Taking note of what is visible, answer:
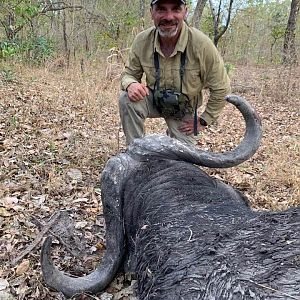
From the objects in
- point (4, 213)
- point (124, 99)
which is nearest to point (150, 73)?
point (124, 99)

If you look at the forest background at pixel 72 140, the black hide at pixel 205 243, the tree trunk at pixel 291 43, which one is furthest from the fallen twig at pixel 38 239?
the tree trunk at pixel 291 43

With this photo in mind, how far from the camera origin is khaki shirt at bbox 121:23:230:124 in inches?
178

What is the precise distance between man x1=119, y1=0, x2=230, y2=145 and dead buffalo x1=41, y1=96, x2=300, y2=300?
61.0 inches

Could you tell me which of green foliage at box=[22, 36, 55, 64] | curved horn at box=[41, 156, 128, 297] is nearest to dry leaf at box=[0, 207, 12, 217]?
curved horn at box=[41, 156, 128, 297]

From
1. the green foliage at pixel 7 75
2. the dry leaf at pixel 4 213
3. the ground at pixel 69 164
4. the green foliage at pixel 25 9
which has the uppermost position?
the green foliage at pixel 25 9

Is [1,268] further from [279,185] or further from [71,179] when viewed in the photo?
[279,185]

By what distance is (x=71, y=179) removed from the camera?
493cm

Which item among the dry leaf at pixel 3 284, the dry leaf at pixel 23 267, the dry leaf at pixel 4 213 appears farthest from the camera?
the dry leaf at pixel 4 213

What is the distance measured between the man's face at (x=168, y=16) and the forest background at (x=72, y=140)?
166cm

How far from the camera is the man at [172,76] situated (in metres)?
4.46

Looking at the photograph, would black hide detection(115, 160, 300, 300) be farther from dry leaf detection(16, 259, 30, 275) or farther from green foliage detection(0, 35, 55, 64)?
green foliage detection(0, 35, 55, 64)

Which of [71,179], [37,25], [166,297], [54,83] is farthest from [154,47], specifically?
[37,25]

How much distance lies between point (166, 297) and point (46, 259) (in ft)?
3.93

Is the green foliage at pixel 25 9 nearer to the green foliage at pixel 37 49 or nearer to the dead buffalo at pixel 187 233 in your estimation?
the green foliage at pixel 37 49
